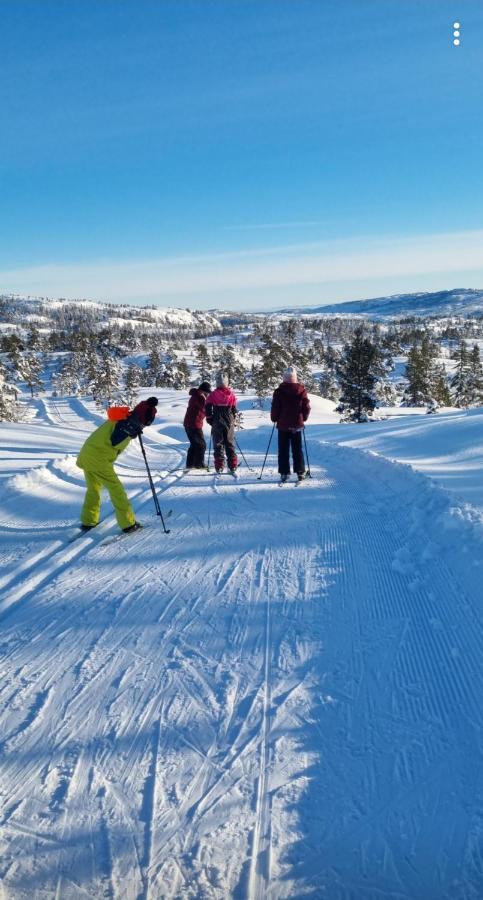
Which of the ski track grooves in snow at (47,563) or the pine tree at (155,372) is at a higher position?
the pine tree at (155,372)

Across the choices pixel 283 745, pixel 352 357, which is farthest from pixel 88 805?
pixel 352 357

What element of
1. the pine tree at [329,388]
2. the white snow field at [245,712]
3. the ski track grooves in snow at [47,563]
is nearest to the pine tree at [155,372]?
the pine tree at [329,388]

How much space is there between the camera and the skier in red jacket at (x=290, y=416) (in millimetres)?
9109

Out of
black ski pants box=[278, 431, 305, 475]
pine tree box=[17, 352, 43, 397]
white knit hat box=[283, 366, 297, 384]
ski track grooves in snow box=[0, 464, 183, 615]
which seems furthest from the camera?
pine tree box=[17, 352, 43, 397]

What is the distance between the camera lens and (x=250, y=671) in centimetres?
344

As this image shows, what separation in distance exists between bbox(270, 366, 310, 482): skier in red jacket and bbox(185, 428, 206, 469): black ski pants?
221cm

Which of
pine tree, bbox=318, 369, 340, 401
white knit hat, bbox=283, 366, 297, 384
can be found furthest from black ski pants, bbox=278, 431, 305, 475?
pine tree, bbox=318, 369, 340, 401

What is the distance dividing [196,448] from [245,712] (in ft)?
26.3

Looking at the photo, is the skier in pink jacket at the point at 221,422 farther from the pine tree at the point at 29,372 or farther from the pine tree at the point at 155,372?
the pine tree at the point at 155,372

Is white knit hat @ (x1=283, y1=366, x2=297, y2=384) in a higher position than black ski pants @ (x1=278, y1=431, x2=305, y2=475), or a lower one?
higher

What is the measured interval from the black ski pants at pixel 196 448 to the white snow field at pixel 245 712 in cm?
448

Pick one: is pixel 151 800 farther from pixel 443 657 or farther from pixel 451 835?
pixel 443 657

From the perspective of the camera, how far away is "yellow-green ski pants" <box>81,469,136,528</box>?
6.16 meters

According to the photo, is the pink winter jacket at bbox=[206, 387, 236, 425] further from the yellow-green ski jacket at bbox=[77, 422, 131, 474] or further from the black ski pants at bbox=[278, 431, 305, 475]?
the yellow-green ski jacket at bbox=[77, 422, 131, 474]
